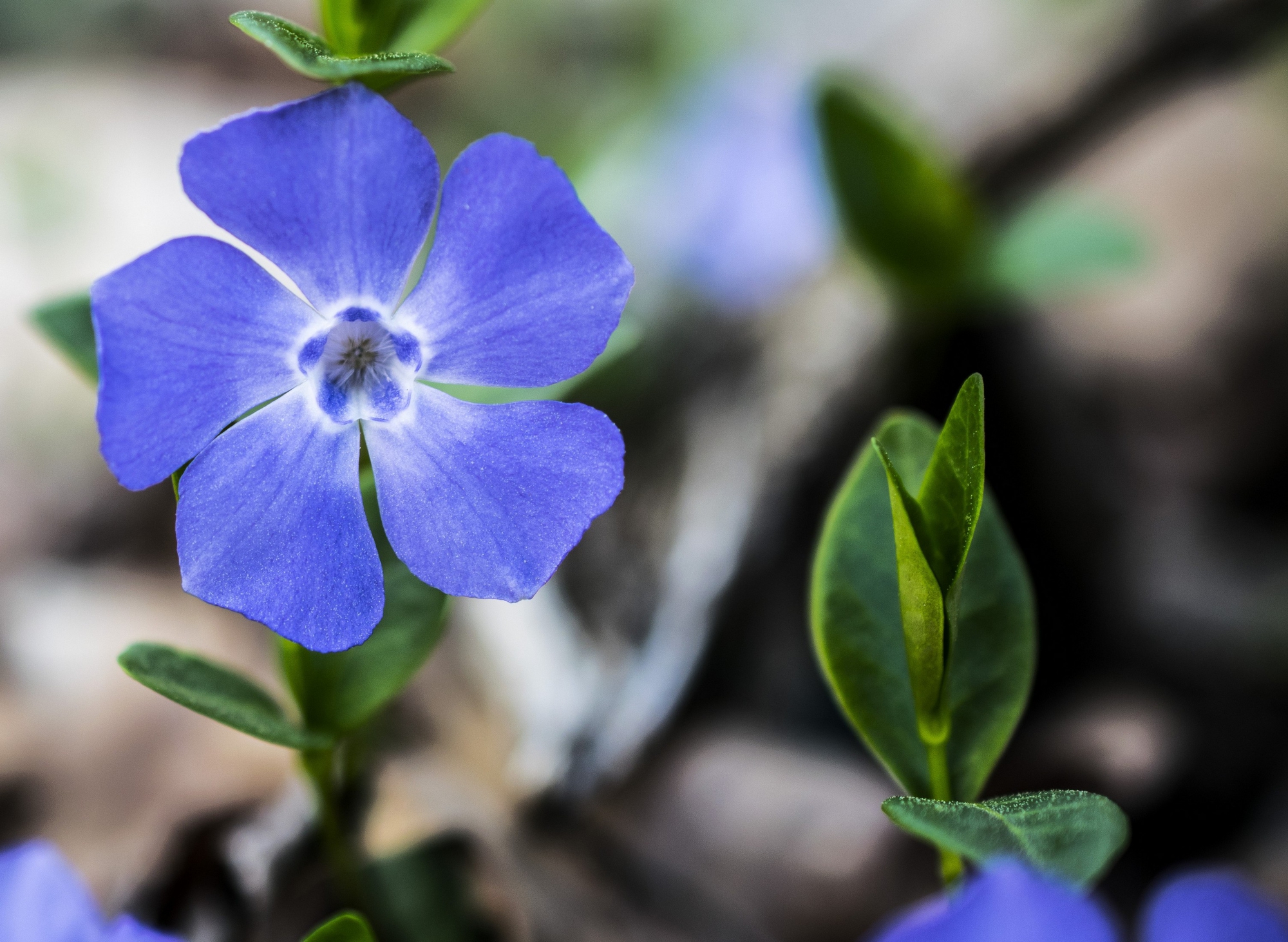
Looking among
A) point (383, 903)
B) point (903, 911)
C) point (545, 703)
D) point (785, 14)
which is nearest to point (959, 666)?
point (903, 911)

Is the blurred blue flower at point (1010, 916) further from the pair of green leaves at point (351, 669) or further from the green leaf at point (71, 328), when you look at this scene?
the green leaf at point (71, 328)

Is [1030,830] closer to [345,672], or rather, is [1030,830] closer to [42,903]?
[345,672]

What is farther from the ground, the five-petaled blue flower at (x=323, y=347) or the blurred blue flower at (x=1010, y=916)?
the five-petaled blue flower at (x=323, y=347)

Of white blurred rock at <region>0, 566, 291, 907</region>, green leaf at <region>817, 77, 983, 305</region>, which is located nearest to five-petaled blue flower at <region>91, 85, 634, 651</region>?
white blurred rock at <region>0, 566, 291, 907</region>

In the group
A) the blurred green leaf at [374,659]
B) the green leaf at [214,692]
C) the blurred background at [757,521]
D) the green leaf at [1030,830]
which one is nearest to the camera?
the green leaf at [1030,830]

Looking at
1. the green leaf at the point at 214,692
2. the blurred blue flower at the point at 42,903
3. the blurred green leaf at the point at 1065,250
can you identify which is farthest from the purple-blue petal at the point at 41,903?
the blurred green leaf at the point at 1065,250

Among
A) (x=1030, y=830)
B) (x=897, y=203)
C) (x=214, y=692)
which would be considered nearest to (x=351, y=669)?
(x=214, y=692)
